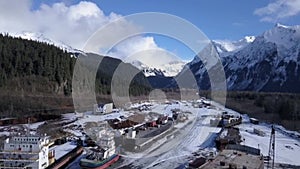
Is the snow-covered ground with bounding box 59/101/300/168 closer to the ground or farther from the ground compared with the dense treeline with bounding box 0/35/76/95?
closer to the ground

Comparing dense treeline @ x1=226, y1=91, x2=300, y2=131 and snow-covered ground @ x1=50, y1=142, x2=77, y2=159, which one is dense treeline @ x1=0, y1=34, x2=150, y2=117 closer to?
snow-covered ground @ x1=50, y1=142, x2=77, y2=159

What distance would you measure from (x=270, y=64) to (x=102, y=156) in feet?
458

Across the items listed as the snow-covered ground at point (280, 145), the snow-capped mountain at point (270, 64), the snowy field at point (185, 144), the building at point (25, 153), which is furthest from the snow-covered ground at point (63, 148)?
the snow-capped mountain at point (270, 64)

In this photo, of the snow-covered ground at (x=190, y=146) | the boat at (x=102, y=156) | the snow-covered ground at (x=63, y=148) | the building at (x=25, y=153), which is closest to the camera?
the building at (x=25, y=153)

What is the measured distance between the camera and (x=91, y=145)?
27.7 metres

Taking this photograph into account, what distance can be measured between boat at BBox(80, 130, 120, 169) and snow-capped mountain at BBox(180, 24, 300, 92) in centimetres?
10833

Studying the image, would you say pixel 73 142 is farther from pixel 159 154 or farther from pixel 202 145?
pixel 202 145

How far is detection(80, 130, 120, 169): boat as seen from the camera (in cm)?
2228

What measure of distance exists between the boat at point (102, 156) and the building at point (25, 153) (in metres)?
2.59

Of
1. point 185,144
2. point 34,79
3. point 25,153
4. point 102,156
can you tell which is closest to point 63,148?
point 102,156

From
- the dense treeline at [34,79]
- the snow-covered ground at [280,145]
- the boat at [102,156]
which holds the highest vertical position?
the dense treeline at [34,79]

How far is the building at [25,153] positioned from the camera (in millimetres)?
20203

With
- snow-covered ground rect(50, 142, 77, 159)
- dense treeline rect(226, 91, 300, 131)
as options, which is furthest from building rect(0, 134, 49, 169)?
dense treeline rect(226, 91, 300, 131)

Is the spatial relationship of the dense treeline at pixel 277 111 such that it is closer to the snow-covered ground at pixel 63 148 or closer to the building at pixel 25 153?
the snow-covered ground at pixel 63 148
